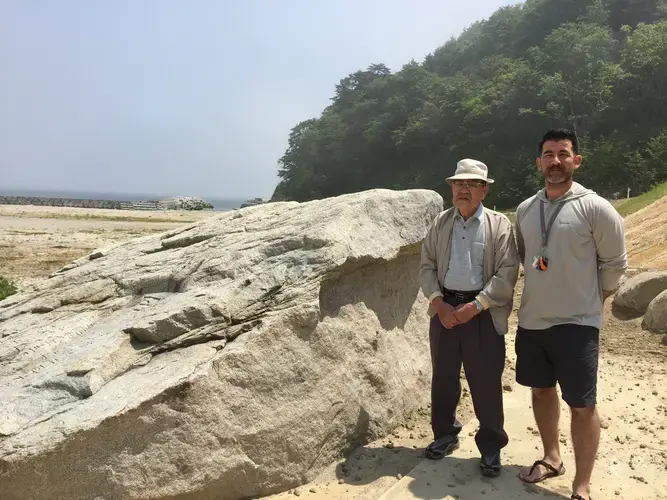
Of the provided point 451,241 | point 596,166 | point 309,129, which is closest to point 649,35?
point 596,166

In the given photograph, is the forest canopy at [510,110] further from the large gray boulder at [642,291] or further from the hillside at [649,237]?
the large gray boulder at [642,291]

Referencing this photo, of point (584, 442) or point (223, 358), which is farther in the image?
point (223, 358)

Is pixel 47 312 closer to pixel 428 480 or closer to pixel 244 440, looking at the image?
pixel 244 440

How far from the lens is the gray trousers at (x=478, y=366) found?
14.2ft

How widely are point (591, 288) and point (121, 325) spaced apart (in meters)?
3.59

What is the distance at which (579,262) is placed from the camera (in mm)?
3879

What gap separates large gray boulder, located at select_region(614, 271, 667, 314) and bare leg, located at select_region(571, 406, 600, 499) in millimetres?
5742

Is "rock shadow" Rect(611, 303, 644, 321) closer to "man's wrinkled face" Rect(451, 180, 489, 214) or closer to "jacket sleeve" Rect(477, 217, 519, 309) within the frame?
"jacket sleeve" Rect(477, 217, 519, 309)

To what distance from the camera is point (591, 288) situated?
391 cm

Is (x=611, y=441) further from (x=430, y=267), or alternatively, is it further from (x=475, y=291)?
(x=430, y=267)

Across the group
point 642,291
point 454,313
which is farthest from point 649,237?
point 454,313

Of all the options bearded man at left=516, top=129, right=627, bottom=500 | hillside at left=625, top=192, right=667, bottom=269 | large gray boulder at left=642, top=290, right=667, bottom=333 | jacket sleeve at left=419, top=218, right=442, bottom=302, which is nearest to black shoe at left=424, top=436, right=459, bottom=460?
bearded man at left=516, top=129, right=627, bottom=500

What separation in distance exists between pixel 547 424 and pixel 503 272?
1241 millimetres

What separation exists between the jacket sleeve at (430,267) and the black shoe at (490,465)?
52.1 inches
